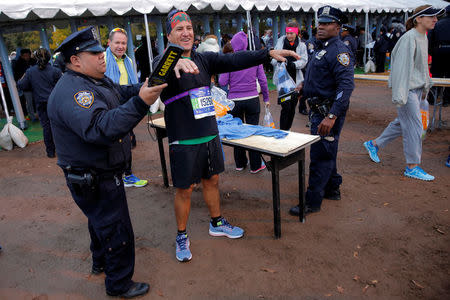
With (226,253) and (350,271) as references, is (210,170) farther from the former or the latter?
(350,271)

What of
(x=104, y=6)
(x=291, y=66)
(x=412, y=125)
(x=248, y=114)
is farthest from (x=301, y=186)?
(x=104, y=6)

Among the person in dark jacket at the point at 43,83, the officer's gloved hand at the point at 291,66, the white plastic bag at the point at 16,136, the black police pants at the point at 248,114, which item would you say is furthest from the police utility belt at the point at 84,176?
the white plastic bag at the point at 16,136

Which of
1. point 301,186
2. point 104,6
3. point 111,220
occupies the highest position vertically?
point 104,6

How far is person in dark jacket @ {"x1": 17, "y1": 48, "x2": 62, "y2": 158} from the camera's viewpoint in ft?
19.9

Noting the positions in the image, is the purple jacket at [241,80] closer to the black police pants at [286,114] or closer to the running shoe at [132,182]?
the black police pants at [286,114]

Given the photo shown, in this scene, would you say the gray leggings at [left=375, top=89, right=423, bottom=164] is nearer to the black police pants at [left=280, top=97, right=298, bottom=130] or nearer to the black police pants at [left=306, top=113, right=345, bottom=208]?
the black police pants at [left=306, top=113, right=345, bottom=208]

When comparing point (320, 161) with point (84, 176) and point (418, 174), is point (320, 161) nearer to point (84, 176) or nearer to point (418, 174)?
point (418, 174)

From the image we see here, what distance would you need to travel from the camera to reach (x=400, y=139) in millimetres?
5949

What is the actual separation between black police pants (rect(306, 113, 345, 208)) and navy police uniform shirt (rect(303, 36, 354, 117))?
0.23 meters

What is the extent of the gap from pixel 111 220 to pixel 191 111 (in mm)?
1013

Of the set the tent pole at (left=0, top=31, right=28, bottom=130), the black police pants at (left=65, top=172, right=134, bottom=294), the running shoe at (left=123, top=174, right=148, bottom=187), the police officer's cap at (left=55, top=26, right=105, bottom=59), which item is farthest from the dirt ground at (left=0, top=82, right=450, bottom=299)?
the tent pole at (left=0, top=31, right=28, bottom=130)

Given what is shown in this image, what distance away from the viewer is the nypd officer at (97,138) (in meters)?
1.84

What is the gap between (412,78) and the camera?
13.6ft

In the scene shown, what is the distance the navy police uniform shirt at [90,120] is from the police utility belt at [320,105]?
6.56 feet
